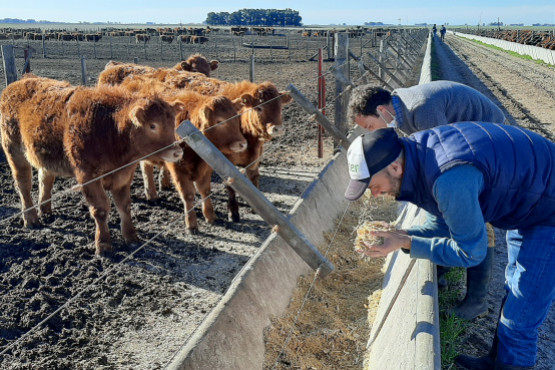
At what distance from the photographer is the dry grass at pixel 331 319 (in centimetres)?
379

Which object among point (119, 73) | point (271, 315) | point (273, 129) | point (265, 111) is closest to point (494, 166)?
point (271, 315)

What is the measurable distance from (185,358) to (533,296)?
1.98 meters

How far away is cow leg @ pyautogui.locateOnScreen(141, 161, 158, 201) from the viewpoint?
23.5 ft

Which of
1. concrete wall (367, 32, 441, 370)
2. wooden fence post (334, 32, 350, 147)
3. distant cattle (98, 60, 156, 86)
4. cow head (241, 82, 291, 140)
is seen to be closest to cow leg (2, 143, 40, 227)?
distant cattle (98, 60, 156, 86)

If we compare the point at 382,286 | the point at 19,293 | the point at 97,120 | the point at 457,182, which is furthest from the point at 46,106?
the point at 457,182

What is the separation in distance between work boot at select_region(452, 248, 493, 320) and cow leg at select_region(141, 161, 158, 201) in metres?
4.33

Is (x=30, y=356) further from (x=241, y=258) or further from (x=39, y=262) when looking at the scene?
(x=241, y=258)

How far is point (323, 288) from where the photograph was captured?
4828mm

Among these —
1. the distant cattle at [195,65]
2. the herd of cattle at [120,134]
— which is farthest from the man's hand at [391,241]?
the distant cattle at [195,65]

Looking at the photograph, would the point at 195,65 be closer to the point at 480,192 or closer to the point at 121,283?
the point at 121,283

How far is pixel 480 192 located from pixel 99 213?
14.1ft

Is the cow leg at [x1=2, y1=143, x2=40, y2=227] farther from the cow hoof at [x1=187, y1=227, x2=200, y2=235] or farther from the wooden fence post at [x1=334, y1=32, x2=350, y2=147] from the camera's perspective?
the wooden fence post at [x1=334, y1=32, x2=350, y2=147]

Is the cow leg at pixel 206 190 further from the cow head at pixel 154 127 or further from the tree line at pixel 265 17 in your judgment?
the tree line at pixel 265 17

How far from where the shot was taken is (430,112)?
412 cm
